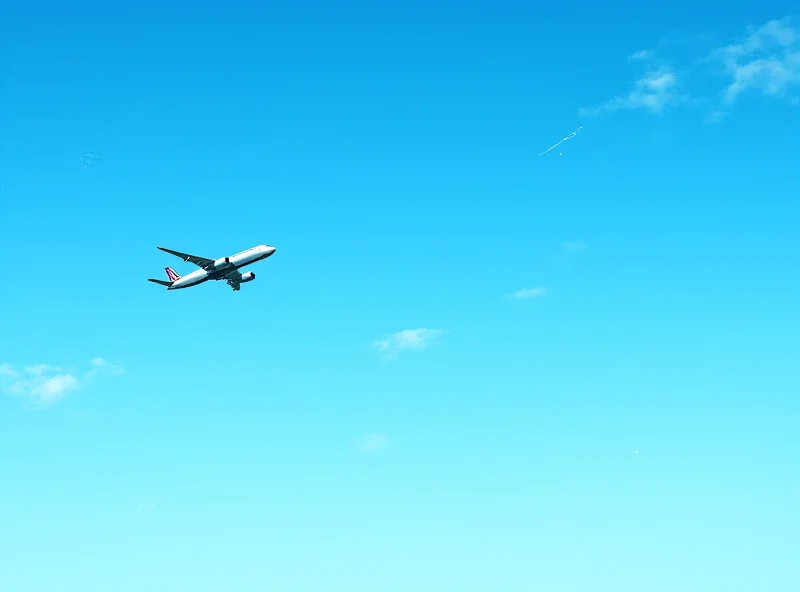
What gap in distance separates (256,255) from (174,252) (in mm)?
19965

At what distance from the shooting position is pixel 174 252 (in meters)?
184

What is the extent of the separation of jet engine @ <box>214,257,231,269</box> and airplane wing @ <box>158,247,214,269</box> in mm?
1199

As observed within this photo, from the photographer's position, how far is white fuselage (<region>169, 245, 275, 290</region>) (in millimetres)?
194250

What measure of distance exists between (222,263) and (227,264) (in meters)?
1.26

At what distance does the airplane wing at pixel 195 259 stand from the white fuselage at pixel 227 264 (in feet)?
5.09

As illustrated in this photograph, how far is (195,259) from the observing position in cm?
19062

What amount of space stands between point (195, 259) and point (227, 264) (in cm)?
784

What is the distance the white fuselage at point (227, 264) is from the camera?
194250 mm

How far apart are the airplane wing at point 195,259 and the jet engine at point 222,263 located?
1.20m

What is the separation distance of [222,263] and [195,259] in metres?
6.58

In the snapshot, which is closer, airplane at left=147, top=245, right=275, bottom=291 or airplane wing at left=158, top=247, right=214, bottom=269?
airplane wing at left=158, top=247, right=214, bottom=269

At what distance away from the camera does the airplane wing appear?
184475 millimetres

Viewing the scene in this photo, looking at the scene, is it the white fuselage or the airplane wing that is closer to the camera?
the airplane wing

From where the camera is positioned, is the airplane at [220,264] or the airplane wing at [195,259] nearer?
the airplane wing at [195,259]
